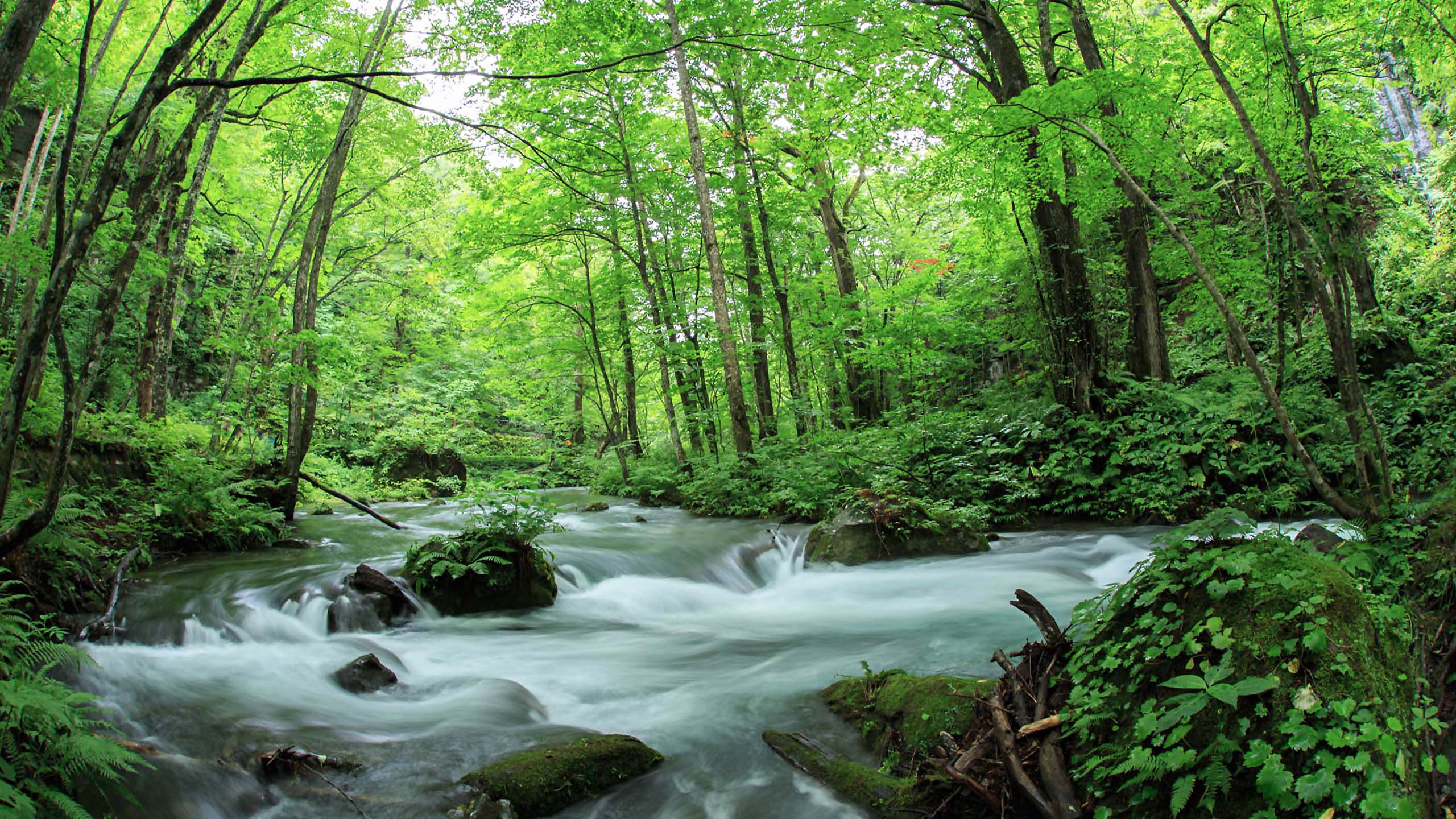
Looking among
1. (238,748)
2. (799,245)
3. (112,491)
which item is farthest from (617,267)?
(238,748)

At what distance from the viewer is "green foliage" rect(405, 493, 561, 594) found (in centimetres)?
663

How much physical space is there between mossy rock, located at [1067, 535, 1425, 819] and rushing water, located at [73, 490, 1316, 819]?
131 centimetres

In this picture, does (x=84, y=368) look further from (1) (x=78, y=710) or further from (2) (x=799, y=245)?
(2) (x=799, y=245)

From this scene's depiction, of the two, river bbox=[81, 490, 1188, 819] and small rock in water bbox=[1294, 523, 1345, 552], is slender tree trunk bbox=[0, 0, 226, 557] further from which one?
A: small rock in water bbox=[1294, 523, 1345, 552]

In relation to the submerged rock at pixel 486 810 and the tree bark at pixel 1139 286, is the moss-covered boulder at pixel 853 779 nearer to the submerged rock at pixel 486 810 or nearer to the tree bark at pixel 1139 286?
the submerged rock at pixel 486 810

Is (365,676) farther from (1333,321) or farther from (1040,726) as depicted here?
(1333,321)

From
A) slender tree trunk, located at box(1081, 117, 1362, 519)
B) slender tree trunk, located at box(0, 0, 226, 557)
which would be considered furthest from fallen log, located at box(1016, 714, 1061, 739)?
slender tree trunk, located at box(0, 0, 226, 557)

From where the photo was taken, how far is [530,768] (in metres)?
3.48

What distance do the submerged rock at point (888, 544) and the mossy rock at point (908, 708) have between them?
4406 millimetres

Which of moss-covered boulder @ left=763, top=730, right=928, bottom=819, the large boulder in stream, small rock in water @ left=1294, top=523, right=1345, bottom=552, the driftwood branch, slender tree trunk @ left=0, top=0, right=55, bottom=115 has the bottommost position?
moss-covered boulder @ left=763, top=730, right=928, bottom=819

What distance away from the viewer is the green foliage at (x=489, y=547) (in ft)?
21.8

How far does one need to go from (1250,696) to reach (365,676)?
513 centimetres

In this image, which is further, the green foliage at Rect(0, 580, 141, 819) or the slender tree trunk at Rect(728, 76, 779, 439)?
the slender tree trunk at Rect(728, 76, 779, 439)

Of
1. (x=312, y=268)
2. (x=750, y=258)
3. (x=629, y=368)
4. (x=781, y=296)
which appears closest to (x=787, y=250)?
(x=750, y=258)
